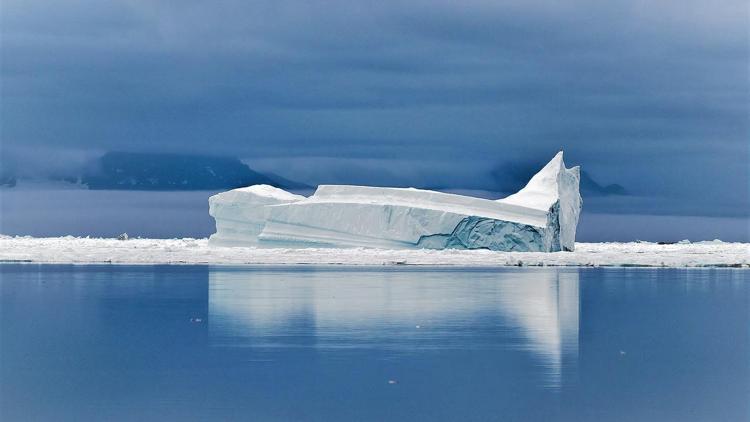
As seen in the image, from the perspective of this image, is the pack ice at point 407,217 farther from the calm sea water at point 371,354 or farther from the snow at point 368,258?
the calm sea water at point 371,354

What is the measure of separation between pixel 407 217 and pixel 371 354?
22.9 meters

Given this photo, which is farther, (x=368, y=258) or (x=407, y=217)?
(x=407, y=217)

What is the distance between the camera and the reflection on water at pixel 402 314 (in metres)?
9.70

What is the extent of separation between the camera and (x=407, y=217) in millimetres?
31688

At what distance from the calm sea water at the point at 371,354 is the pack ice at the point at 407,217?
14279mm

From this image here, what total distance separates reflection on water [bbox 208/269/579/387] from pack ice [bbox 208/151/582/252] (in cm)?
1112

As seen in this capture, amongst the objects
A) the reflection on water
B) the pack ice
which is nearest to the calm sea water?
the reflection on water

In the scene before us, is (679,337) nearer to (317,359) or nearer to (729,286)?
(317,359)

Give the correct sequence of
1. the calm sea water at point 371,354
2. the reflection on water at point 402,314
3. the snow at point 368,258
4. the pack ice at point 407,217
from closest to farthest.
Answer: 1. the calm sea water at point 371,354
2. the reflection on water at point 402,314
3. the snow at point 368,258
4. the pack ice at point 407,217

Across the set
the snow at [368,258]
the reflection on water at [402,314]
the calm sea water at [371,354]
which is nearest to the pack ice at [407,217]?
the snow at [368,258]

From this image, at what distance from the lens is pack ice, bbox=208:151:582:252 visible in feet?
103

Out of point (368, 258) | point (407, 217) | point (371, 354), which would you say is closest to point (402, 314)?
point (371, 354)

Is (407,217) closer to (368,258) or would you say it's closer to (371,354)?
(368,258)

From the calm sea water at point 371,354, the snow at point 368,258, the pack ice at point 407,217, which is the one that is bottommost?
the calm sea water at point 371,354
